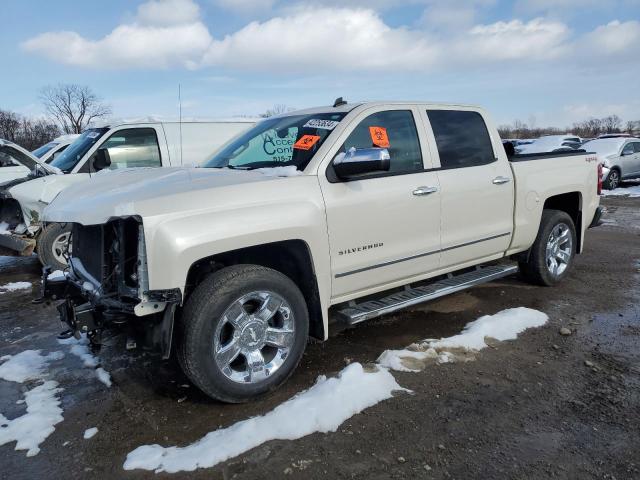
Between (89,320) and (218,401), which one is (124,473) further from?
(89,320)

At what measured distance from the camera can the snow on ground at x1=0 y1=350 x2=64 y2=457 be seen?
3.02 metres

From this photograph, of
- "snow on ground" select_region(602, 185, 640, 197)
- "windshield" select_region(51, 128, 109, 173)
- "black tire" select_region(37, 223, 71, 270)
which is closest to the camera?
A: "black tire" select_region(37, 223, 71, 270)

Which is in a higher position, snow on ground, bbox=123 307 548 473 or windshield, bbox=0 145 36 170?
windshield, bbox=0 145 36 170

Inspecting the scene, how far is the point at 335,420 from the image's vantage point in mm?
3074

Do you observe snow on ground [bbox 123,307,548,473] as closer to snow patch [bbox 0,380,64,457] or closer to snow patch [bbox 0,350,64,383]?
snow patch [bbox 0,380,64,457]

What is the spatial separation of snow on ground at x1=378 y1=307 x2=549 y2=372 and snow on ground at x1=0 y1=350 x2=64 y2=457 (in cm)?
229

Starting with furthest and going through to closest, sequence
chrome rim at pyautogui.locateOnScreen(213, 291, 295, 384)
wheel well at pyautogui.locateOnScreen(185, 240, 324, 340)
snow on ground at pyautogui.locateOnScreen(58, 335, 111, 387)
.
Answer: snow on ground at pyautogui.locateOnScreen(58, 335, 111, 387), wheel well at pyautogui.locateOnScreen(185, 240, 324, 340), chrome rim at pyautogui.locateOnScreen(213, 291, 295, 384)

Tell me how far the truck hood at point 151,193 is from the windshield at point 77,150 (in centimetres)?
368

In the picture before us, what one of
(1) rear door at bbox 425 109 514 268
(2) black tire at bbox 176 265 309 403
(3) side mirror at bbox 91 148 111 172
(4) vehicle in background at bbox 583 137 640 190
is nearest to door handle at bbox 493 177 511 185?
(1) rear door at bbox 425 109 514 268

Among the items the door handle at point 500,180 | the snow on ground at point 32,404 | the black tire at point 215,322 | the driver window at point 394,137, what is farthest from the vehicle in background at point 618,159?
the snow on ground at point 32,404

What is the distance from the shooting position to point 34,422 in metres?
3.19

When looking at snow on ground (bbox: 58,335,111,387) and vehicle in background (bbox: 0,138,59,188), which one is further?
vehicle in background (bbox: 0,138,59,188)

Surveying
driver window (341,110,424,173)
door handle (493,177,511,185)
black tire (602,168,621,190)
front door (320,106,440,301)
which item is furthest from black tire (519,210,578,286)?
black tire (602,168,621,190)

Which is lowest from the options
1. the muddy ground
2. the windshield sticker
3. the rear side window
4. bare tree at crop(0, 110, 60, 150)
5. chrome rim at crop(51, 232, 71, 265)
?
the muddy ground
